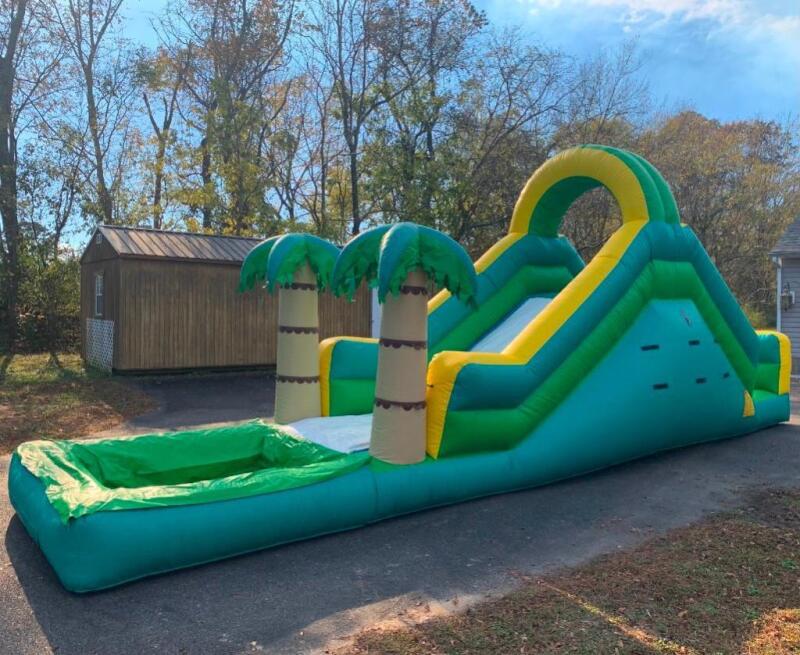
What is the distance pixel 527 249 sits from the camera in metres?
7.87

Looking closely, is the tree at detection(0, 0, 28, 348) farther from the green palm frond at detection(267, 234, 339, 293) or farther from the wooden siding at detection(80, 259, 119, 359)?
the green palm frond at detection(267, 234, 339, 293)

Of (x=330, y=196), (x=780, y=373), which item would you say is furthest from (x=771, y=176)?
(x=780, y=373)

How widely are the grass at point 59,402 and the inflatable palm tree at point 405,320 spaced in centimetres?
462

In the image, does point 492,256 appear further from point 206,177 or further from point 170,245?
point 206,177

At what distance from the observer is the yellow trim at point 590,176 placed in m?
6.66

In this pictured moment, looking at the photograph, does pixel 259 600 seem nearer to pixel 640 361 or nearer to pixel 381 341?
pixel 381 341

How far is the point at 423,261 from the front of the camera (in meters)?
4.75

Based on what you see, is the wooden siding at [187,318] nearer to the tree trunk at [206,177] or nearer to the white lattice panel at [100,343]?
the white lattice panel at [100,343]

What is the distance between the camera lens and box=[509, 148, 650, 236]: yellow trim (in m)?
6.66

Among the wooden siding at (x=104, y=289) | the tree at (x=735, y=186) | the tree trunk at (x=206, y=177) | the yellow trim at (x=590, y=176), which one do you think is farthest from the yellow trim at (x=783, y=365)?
the tree trunk at (x=206, y=177)

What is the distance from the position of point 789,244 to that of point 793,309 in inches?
59.5

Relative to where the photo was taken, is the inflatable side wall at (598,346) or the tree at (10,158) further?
the tree at (10,158)

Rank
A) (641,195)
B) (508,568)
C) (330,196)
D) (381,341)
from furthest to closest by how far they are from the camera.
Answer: (330,196) → (641,195) → (381,341) → (508,568)

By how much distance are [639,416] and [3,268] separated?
52.1 feet
